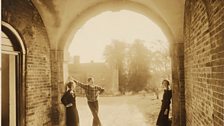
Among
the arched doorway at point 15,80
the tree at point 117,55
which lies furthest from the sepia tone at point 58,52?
the tree at point 117,55

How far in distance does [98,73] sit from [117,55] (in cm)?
576

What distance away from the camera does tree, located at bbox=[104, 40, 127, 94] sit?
34500mm

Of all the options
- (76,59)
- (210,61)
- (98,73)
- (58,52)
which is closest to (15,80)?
(58,52)

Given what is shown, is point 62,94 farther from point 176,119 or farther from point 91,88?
point 176,119

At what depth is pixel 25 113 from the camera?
655 centimetres

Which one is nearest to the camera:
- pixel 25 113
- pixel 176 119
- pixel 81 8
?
pixel 25 113

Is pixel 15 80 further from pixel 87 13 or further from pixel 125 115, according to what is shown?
pixel 125 115

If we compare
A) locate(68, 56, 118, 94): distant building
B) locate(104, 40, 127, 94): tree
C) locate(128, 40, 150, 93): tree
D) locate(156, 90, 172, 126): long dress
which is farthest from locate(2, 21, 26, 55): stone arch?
locate(104, 40, 127, 94): tree

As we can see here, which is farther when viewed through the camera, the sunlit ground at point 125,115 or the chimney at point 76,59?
the chimney at point 76,59

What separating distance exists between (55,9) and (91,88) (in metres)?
2.66

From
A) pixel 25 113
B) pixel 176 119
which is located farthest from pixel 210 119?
pixel 25 113

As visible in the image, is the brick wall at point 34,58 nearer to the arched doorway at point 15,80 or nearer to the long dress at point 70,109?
the arched doorway at point 15,80

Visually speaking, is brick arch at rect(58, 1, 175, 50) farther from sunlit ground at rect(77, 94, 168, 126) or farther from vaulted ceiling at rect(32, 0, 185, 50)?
sunlit ground at rect(77, 94, 168, 126)

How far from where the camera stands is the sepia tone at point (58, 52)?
524cm
